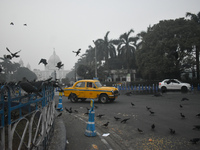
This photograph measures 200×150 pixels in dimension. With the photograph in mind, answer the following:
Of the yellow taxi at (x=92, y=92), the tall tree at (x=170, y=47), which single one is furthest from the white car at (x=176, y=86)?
the yellow taxi at (x=92, y=92)

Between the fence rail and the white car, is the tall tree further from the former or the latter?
the fence rail

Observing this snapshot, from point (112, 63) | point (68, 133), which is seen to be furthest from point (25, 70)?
point (68, 133)

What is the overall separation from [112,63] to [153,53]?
30329mm

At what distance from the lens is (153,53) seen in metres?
28.2

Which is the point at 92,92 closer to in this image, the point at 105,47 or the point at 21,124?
the point at 21,124

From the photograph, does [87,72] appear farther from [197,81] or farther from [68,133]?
[68,133]

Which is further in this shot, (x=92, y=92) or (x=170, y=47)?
(x=170, y=47)

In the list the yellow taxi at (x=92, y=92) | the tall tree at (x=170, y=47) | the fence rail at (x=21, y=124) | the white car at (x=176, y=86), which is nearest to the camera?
the fence rail at (x=21, y=124)

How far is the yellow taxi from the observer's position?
12481 millimetres

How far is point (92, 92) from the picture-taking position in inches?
500

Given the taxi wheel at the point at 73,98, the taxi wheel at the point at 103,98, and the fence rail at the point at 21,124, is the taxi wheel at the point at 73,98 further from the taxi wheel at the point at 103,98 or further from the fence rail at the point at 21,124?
the fence rail at the point at 21,124

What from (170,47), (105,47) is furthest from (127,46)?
(170,47)

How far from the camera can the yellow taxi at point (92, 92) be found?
12481 millimetres

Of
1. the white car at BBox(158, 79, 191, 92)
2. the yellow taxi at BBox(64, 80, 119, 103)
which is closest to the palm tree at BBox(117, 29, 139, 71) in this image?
the white car at BBox(158, 79, 191, 92)
